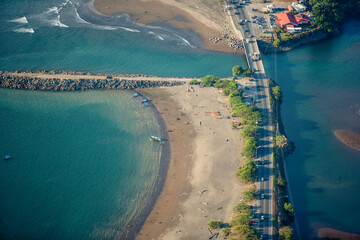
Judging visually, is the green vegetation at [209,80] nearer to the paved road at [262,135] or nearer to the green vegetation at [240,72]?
the green vegetation at [240,72]

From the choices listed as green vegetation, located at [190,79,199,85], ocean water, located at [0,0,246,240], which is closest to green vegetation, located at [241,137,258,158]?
ocean water, located at [0,0,246,240]

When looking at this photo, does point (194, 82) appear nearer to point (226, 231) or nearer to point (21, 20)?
point (226, 231)

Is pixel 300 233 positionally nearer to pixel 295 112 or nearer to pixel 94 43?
pixel 295 112

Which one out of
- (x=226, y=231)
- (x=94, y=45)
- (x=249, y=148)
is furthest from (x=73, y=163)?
(x=94, y=45)

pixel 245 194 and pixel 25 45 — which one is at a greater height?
pixel 25 45

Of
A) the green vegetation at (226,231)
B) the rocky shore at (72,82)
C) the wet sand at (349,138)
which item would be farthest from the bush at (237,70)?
the green vegetation at (226,231)

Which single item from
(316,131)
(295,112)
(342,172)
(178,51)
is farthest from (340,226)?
(178,51)
